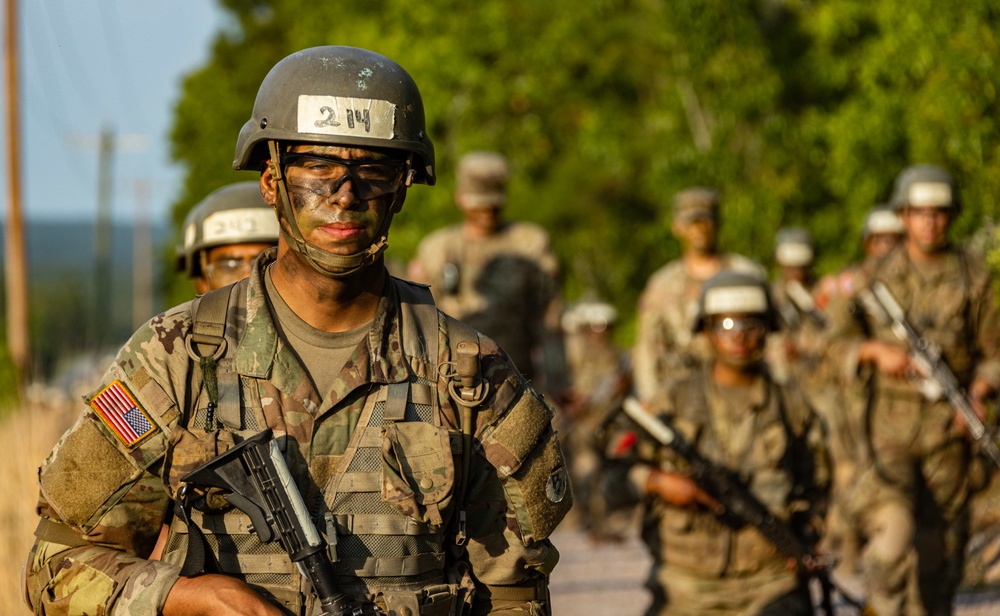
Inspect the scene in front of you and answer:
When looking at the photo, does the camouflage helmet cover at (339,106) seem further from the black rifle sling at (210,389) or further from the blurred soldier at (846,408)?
the blurred soldier at (846,408)

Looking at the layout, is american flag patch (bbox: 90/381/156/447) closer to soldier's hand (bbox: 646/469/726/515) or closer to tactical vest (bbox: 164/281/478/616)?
tactical vest (bbox: 164/281/478/616)

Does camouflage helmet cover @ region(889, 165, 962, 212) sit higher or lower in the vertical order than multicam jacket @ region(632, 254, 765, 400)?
higher

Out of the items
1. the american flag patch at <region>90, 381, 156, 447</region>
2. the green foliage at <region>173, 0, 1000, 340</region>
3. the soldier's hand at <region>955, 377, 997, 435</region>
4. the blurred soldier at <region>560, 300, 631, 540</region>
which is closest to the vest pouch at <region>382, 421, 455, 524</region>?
the american flag patch at <region>90, 381, 156, 447</region>

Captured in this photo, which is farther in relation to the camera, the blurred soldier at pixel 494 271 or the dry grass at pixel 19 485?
the blurred soldier at pixel 494 271

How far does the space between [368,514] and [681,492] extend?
379 cm

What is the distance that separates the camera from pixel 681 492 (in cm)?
744

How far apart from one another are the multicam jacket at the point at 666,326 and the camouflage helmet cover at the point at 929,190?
1.48m

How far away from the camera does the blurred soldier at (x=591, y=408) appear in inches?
621

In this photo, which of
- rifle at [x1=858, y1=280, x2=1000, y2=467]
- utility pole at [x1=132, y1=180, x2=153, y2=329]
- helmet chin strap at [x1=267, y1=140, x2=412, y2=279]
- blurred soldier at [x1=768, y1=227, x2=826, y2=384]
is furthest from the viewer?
utility pole at [x1=132, y1=180, x2=153, y2=329]

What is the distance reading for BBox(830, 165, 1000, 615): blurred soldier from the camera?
904 cm

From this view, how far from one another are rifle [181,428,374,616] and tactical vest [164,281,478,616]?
2.9 inches

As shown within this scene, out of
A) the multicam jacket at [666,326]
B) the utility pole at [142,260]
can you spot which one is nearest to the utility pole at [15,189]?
the multicam jacket at [666,326]

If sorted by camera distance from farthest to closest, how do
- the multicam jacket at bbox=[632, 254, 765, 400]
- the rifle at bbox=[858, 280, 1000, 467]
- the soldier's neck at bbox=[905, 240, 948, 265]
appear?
the multicam jacket at bbox=[632, 254, 765, 400] < the soldier's neck at bbox=[905, 240, 948, 265] < the rifle at bbox=[858, 280, 1000, 467]

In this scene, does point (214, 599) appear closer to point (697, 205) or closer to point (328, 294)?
point (328, 294)
